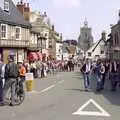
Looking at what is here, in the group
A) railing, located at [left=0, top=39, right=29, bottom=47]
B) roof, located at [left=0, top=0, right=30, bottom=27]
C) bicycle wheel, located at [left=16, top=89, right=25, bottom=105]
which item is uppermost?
roof, located at [left=0, top=0, right=30, bottom=27]

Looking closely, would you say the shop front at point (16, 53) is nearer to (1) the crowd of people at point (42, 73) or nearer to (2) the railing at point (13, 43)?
(2) the railing at point (13, 43)

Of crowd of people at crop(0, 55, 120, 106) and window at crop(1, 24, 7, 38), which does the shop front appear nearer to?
window at crop(1, 24, 7, 38)

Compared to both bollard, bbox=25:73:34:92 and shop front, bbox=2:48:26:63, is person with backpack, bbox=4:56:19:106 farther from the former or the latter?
shop front, bbox=2:48:26:63

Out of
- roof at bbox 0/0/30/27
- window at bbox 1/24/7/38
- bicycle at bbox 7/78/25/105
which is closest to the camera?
bicycle at bbox 7/78/25/105

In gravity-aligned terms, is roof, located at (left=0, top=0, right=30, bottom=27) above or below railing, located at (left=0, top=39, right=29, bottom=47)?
above

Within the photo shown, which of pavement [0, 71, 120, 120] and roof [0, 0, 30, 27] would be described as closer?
pavement [0, 71, 120, 120]

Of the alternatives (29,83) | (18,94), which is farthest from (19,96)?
(29,83)

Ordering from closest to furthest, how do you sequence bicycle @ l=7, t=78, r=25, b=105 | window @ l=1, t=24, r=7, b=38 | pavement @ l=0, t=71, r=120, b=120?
pavement @ l=0, t=71, r=120, b=120, bicycle @ l=7, t=78, r=25, b=105, window @ l=1, t=24, r=7, b=38

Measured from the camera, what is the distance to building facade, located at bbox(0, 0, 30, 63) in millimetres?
54209

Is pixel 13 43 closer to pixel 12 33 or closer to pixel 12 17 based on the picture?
pixel 12 33

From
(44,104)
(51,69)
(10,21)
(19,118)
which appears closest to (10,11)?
(10,21)

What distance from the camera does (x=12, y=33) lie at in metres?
55.8

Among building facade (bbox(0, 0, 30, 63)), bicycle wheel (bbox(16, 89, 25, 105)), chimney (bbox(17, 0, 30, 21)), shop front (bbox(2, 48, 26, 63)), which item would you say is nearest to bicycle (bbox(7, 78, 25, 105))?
bicycle wheel (bbox(16, 89, 25, 105))

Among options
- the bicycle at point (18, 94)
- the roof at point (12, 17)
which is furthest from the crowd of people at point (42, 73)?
the roof at point (12, 17)
